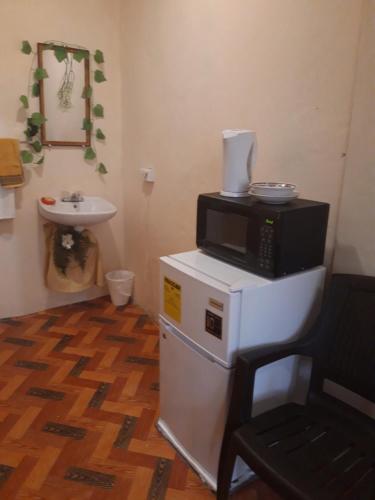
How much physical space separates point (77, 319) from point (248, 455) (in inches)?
80.8

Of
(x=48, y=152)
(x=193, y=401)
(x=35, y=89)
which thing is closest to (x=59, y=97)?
(x=35, y=89)

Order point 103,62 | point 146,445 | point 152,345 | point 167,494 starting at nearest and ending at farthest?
point 167,494
point 146,445
point 152,345
point 103,62

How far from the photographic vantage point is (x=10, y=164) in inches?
99.0

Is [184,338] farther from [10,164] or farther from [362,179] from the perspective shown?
[10,164]

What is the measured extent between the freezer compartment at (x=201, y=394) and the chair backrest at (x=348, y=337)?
165 millimetres

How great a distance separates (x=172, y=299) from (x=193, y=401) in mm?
429

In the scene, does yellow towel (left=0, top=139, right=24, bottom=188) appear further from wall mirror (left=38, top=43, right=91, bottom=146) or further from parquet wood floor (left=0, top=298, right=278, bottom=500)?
parquet wood floor (left=0, top=298, right=278, bottom=500)

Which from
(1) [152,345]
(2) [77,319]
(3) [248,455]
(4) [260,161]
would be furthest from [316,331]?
(2) [77,319]

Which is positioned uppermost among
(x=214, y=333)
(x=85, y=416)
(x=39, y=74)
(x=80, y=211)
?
(x=39, y=74)

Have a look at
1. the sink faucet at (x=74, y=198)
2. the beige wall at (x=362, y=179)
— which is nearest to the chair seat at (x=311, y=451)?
the beige wall at (x=362, y=179)

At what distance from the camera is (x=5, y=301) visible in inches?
113

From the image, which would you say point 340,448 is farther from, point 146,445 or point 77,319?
point 77,319

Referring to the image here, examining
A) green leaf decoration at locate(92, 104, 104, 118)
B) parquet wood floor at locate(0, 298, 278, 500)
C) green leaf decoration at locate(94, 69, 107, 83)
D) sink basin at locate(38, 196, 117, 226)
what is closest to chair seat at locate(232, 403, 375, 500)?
parquet wood floor at locate(0, 298, 278, 500)

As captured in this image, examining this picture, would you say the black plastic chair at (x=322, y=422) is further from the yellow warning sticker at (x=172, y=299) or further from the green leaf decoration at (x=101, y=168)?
the green leaf decoration at (x=101, y=168)
